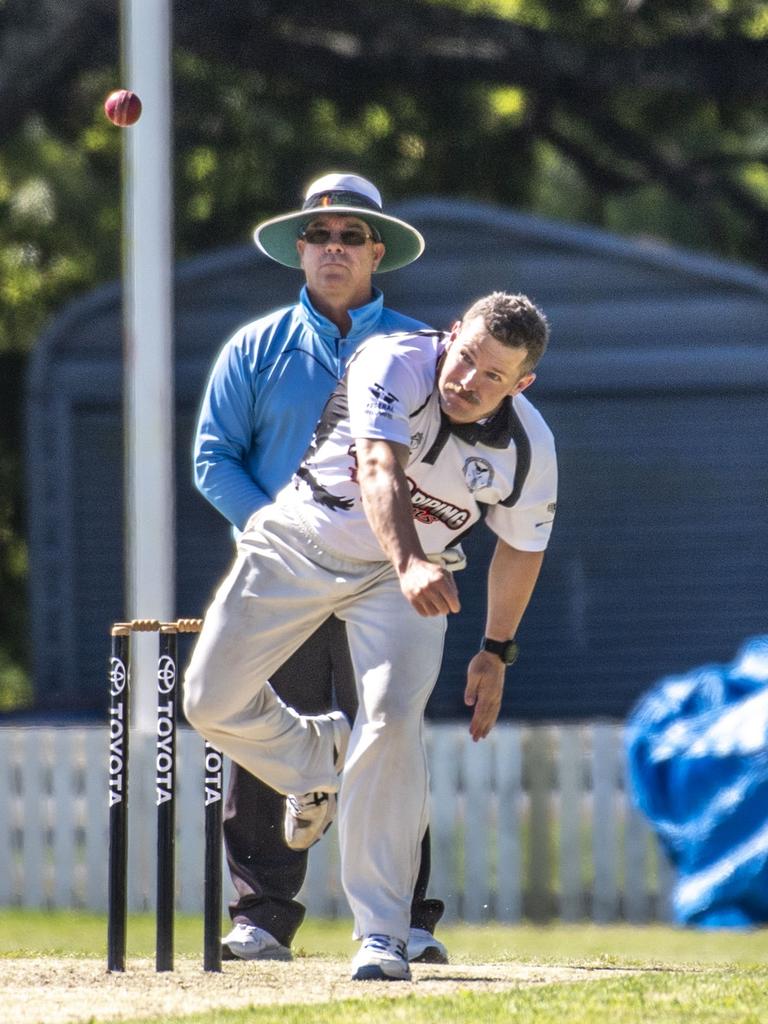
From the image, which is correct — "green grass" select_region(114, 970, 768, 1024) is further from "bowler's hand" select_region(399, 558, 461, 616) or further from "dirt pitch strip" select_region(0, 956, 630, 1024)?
"bowler's hand" select_region(399, 558, 461, 616)

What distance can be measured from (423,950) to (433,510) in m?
1.40

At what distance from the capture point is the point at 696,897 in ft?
31.2

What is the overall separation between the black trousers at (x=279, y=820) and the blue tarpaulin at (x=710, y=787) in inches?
Answer: 158

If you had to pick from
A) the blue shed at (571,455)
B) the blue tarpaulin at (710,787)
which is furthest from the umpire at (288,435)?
the blue shed at (571,455)

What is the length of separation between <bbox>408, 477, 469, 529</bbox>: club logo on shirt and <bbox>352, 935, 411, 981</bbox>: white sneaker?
107cm

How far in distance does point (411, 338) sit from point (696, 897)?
5.38m

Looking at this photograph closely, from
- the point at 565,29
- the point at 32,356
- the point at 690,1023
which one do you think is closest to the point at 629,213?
the point at 565,29

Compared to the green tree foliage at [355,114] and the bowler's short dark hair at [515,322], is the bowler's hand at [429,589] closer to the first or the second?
the bowler's short dark hair at [515,322]

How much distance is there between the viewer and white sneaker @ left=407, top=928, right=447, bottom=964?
18.1 ft

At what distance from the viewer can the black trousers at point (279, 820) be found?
18.6 feet

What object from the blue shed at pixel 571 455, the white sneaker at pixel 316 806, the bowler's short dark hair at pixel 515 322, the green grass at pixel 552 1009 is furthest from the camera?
the blue shed at pixel 571 455

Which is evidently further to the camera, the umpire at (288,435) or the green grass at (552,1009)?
the umpire at (288,435)

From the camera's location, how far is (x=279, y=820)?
18.8 ft

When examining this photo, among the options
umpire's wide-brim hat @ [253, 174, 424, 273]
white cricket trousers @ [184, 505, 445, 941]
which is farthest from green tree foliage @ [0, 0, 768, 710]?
white cricket trousers @ [184, 505, 445, 941]
